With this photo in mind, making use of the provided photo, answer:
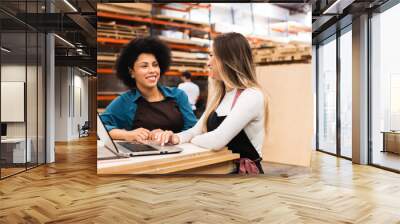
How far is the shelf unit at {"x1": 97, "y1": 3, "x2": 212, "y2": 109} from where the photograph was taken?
19.4 feet

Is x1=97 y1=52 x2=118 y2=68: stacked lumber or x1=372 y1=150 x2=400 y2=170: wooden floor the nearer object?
x1=97 y1=52 x2=118 y2=68: stacked lumber

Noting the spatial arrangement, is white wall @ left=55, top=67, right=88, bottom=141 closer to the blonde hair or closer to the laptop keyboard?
the laptop keyboard

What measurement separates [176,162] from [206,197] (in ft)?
4.33

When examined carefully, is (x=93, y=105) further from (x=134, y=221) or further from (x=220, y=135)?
(x=134, y=221)

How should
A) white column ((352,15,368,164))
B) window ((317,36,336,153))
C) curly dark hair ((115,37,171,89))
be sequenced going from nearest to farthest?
1. curly dark hair ((115,37,171,89))
2. white column ((352,15,368,164))
3. window ((317,36,336,153))

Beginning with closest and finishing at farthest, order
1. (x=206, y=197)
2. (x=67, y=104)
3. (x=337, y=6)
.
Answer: (x=206, y=197) < (x=337, y=6) < (x=67, y=104)

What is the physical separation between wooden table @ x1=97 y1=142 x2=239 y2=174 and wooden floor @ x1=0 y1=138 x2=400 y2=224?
0.44 ft

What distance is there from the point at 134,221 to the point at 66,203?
115cm

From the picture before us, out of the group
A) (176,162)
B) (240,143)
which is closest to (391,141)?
(240,143)

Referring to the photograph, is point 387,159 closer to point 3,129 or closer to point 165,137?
point 165,137

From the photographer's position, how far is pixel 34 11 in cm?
667

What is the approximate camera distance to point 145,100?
5.91m

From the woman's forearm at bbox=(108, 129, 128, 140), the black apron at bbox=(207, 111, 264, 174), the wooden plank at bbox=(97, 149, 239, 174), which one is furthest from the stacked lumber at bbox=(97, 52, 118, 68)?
the black apron at bbox=(207, 111, 264, 174)

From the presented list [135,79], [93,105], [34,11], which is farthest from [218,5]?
[93,105]
